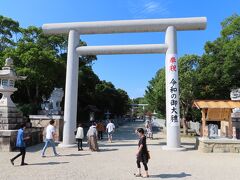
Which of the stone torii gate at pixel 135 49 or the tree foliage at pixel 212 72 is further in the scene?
the tree foliage at pixel 212 72

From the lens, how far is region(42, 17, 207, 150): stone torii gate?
47.4 feet

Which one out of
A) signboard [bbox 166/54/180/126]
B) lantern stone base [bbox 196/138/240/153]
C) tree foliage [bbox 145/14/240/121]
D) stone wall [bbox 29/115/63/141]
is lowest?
lantern stone base [bbox 196/138/240/153]

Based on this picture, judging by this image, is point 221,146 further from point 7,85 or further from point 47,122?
point 7,85

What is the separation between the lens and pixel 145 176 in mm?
8141

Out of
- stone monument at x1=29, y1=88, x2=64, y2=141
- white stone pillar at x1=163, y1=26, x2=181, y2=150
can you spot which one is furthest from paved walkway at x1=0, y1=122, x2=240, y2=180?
stone monument at x1=29, y1=88, x2=64, y2=141

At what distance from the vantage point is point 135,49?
15.3 meters

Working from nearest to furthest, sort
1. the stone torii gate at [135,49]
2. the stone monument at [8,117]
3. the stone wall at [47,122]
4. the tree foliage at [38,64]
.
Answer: the stone monument at [8,117] < the stone torii gate at [135,49] < the stone wall at [47,122] < the tree foliage at [38,64]

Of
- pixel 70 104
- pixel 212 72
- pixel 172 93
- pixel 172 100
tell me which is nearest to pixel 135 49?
pixel 172 93

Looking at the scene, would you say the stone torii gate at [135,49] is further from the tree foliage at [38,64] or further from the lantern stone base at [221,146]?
the tree foliage at [38,64]

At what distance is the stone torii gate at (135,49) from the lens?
1446 cm

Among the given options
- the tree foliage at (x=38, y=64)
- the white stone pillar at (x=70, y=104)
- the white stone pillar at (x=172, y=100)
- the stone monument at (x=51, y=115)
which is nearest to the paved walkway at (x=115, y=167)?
the white stone pillar at (x=172, y=100)

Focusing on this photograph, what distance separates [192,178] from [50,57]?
17.3m

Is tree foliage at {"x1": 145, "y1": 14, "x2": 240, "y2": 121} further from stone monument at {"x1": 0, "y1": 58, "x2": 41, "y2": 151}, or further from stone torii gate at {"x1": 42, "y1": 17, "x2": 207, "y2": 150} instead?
stone monument at {"x1": 0, "y1": 58, "x2": 41, "y2": 151}

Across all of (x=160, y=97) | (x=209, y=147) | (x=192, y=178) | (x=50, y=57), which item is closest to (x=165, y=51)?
(x=209, y=147)
